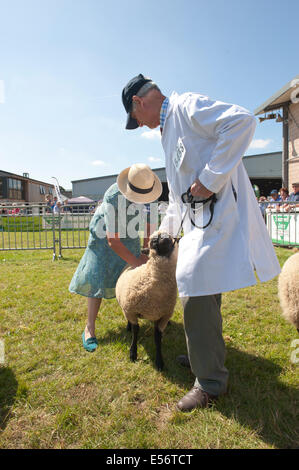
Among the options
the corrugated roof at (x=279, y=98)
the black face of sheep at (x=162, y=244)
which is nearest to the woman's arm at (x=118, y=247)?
the black face of sheep at (x=162, y=244)

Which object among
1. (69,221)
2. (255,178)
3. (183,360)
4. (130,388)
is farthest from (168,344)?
(255,178)

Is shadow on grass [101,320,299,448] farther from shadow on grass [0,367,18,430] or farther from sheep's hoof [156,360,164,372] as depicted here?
shadow on grass [0,367,18,430]

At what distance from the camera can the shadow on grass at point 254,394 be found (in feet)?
6.22

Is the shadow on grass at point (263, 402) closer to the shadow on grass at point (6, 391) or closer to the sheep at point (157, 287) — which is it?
the sheep at point (157, 287)

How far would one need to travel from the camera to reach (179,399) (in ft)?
7.35

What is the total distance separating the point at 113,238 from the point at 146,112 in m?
1.24

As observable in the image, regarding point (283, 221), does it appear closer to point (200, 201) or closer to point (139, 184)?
point (139, 184)

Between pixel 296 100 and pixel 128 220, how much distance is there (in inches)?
553

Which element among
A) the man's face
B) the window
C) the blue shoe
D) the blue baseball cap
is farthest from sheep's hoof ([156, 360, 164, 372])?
the window

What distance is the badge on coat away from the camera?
1972 millimetres

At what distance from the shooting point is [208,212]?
189cm

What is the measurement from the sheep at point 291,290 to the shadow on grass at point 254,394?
498 millimetres
